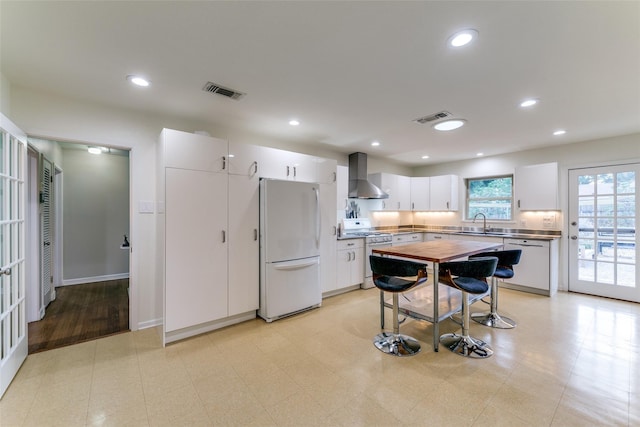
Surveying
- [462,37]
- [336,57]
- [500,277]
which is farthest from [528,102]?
[336,57]

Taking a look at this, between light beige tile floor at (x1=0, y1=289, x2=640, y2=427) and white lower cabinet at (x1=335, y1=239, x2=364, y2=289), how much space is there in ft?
4.11

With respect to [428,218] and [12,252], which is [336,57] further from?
[428,218]

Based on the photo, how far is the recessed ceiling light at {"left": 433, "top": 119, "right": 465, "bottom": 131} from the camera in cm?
334

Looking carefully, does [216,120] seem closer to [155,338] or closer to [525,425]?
[155,338]

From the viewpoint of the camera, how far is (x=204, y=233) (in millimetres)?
2938

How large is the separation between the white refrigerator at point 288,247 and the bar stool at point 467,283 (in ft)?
5.42

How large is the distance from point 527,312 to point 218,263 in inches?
157

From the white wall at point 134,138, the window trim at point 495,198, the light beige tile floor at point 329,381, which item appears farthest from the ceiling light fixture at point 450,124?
the white wall at point 134,138

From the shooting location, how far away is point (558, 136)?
13.3 ft

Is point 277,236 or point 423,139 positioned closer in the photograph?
point 277,236

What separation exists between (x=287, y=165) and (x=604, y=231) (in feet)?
16.4

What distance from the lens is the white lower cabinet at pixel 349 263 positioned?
4.32m

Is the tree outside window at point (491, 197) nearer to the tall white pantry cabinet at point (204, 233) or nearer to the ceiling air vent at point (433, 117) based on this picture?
the ceiling air vent at point (433, 117)

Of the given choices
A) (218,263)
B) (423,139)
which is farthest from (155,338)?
(423,139)
